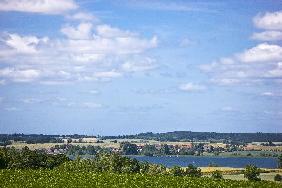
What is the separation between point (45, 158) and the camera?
4914 inches

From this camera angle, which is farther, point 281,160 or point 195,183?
point 281,160

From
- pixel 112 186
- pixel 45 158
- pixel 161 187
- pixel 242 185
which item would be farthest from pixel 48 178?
pixel 45 158

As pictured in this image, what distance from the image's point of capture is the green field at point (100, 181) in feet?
166

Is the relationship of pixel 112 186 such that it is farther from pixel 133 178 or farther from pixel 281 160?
pixel 281 160

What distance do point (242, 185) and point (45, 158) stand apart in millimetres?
81625

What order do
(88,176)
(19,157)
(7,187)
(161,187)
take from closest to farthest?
(7,187)
(161,187)
(88,176)
(19,157)

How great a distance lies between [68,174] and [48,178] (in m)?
4.39

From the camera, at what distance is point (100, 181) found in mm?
53438

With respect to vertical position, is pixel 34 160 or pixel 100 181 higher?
pixel 100 181

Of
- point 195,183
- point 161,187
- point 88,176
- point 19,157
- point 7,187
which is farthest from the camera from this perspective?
point 19,157

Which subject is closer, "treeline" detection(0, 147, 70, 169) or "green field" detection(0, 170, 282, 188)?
"green field" detection(0, 170, 282, 188)

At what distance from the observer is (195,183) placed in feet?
177

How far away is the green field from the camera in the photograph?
50.7 metres

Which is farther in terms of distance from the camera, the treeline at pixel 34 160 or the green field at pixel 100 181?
the treeline at pixel 34 160
